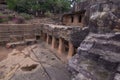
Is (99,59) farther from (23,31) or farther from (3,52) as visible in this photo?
(23,31)

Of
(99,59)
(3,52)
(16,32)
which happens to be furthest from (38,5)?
(99,59)

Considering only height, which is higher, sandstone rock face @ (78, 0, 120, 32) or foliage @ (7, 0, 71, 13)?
foliage @ (7, 0, 71, 13)

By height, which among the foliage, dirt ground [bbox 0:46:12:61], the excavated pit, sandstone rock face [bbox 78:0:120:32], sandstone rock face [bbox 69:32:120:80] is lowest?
the excavated pit

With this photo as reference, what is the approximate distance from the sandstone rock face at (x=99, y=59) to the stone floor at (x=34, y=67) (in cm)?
211

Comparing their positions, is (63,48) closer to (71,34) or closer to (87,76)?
(71,34)

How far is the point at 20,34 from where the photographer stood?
1385 centimetres

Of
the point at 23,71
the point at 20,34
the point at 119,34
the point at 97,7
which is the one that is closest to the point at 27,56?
the point at 23,71

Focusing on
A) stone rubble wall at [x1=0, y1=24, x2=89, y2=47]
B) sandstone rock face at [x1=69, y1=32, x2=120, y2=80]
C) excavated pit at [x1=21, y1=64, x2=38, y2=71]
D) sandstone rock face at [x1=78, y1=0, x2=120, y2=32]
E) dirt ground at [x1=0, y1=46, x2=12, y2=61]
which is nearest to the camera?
sandstone rock face at [x1=69, y1=32, x2=120, y2=80]

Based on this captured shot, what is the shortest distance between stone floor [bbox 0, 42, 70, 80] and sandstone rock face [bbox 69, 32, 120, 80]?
211 cm

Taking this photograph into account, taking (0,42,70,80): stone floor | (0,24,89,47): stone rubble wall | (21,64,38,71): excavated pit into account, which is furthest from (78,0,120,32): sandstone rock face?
(21,64,38,71): excavated pit

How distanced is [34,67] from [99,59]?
16.3 ft

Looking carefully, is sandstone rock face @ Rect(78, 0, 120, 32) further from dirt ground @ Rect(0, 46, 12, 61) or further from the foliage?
the foliage

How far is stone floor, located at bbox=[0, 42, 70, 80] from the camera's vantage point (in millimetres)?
7473

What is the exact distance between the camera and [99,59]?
5000 millimetres
